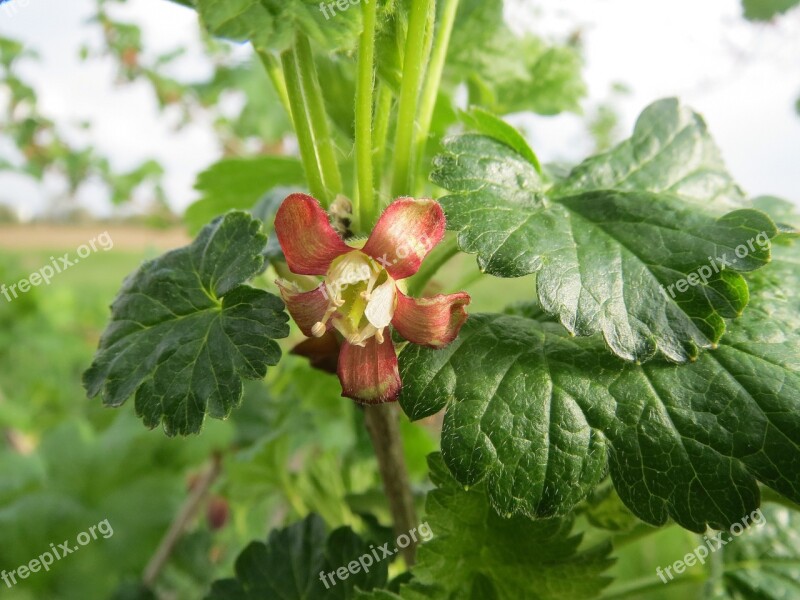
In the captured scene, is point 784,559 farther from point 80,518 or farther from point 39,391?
point 39,391

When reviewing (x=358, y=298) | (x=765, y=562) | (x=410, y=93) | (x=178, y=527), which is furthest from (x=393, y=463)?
(x=178, y=527)

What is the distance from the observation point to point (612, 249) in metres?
0.45

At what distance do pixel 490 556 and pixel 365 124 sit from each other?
37cm

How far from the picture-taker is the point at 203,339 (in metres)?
0.46

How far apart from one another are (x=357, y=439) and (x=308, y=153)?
59cm

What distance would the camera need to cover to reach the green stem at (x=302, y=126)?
0.46 m

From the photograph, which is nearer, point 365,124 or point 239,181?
point 365,124

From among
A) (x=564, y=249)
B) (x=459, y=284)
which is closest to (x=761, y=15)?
(x=459, y=284)

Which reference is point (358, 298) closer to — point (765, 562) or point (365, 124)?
point (365, 124)

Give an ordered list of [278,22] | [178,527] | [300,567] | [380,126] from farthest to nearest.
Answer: [178,527]
[300,567]
[380,126]
[278,22]

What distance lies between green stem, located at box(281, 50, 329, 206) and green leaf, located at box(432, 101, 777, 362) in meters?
0.10

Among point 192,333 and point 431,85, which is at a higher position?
point 431,85

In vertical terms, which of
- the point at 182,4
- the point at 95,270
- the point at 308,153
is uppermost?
the point at 182,4

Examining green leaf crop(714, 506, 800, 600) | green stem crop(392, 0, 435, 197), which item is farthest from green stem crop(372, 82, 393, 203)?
green leaf crop(714, 506, 800, 600)
